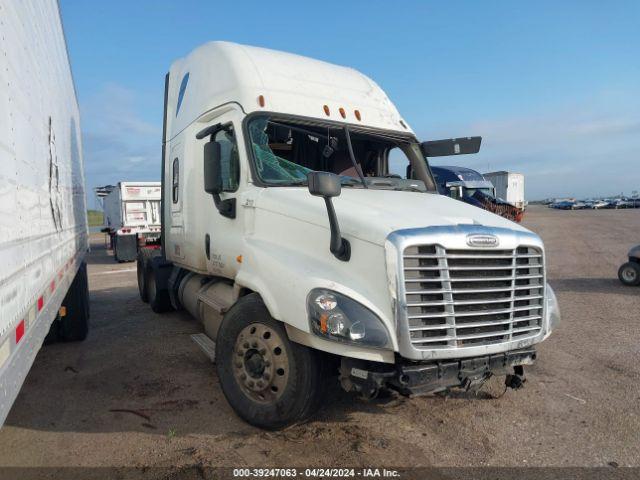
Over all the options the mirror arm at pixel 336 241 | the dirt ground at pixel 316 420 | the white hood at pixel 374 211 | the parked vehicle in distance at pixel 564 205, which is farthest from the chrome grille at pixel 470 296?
the parked vehicle in distance at pixel 564 205

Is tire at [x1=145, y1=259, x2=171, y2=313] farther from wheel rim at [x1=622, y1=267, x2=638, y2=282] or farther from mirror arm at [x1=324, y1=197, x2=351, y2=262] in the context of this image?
wheel rim at [x1=622, y1=267, x2=638, y2=282]

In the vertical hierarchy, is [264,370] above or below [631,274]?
above

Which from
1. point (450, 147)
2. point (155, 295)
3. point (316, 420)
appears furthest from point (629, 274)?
point (155, 295)

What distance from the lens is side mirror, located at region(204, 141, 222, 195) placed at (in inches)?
176

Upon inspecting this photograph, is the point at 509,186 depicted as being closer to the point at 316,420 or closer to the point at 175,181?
the point at 175,181

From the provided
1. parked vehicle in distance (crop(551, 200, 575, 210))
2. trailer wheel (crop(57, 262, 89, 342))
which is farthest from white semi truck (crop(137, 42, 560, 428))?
parked vehicle in distance (crop(551, 200, 575, 210))

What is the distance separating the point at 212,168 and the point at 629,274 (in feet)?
31.5

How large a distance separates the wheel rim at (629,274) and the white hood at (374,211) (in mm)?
7750

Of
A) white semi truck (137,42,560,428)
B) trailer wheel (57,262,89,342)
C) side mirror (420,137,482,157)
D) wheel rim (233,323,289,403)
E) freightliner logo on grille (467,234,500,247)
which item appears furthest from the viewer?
trailer wheel (57,262,89,342)

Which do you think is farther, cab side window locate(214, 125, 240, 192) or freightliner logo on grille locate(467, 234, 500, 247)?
cab side window locate(214, 125, 240, 192)

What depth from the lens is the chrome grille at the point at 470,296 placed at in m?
3.32

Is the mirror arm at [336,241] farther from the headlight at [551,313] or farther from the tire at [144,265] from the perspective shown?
the tire at [144,265]

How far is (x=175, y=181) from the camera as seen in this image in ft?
21.7

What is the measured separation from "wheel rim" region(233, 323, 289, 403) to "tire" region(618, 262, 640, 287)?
944 cm
